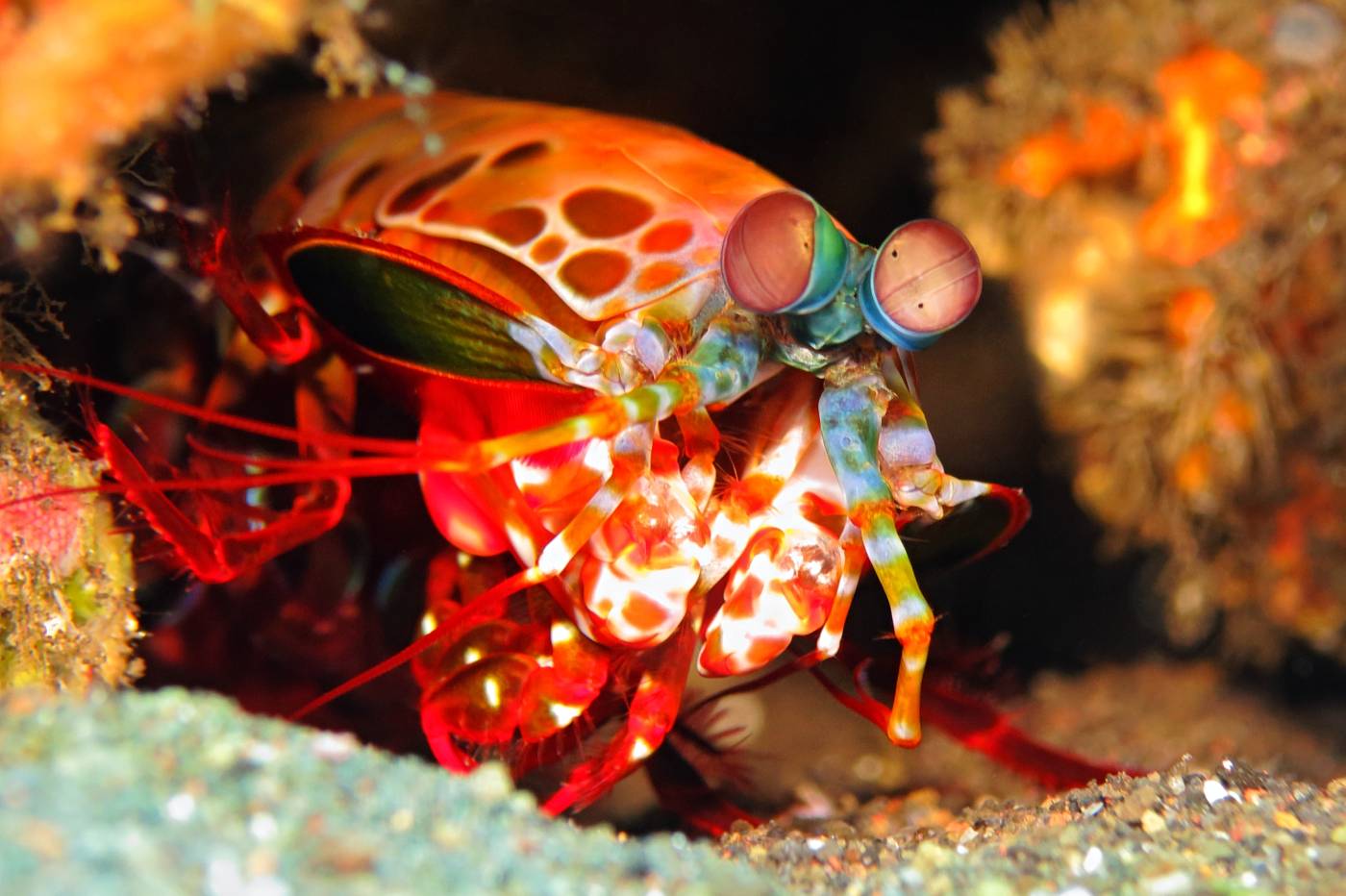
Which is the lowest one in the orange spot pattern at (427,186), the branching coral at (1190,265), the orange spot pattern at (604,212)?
the branching coral at (1190,265)

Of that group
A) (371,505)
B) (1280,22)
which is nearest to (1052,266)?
(1280,22)

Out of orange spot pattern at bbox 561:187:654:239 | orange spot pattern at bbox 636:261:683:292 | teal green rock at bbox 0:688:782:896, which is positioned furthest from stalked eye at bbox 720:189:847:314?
teal green rock at bbox 0:688:782:896

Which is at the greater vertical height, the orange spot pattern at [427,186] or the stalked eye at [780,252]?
the orange spot pattern at [427,186]

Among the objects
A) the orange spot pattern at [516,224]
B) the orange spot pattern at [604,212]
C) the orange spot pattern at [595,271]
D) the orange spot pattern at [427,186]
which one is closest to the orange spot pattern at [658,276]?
the orange spot pattern at [595,271]

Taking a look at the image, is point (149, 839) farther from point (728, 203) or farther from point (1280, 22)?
point (1280, 22)

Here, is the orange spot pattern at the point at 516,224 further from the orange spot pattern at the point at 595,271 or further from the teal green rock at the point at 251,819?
the teal green rock at the point at 251,819

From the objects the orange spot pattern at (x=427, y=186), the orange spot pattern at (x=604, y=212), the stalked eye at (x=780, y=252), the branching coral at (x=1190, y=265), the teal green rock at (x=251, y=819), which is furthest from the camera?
the branching coral at (x=1190, y=265)
